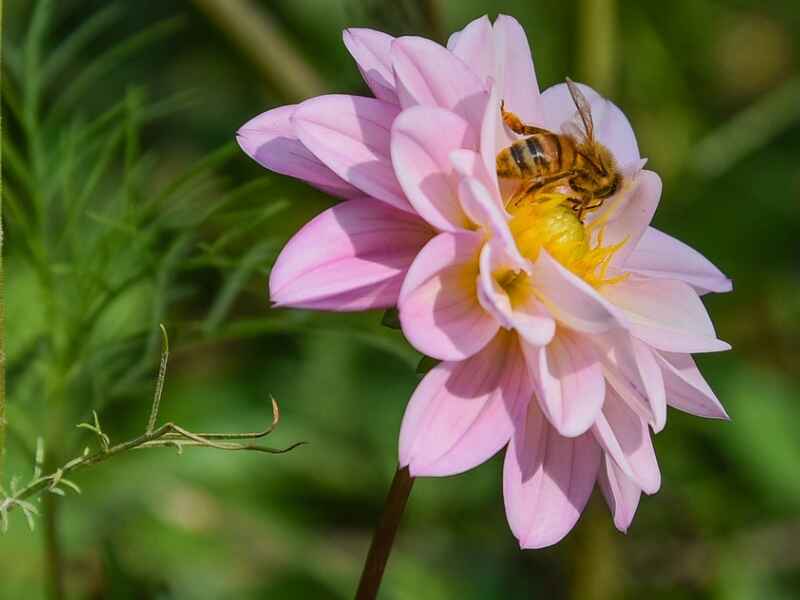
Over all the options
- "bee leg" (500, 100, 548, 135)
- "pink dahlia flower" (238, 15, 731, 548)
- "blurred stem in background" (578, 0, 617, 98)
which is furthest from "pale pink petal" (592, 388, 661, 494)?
"blurred stem in background" (578, 0, 617, 98)

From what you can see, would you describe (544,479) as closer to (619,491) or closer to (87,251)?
(619,491)

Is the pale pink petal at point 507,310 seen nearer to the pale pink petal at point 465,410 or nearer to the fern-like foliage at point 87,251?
the pale pink petal at point 465,410

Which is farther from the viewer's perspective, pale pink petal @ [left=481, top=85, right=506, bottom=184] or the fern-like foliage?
the fern-like foliage

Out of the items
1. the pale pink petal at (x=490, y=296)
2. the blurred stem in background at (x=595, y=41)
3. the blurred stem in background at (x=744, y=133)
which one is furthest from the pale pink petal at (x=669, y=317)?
the blurred stem in background at (x=744, y=133)

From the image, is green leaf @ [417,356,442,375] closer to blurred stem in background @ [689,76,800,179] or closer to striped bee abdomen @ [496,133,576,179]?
striped bee abdomen @ [496,133,576,179]

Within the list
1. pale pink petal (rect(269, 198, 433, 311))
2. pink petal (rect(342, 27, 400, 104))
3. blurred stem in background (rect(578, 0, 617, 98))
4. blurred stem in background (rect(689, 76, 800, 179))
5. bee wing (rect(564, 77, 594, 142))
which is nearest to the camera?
pale pink petal (rect(269, 198, 433, 311))

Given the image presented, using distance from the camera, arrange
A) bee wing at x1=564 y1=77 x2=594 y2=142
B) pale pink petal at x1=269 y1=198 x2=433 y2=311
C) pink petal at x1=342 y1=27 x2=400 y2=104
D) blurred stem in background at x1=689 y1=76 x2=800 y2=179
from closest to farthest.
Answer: pale pink petal at x1=269 y1=198 x2=433 y2=311, pink petal at x1=342 y1=27 x2=400 y2=104, bee wing at x1=564 y1=77 x2=594 y2=142, blurred stem in background at x1=689 y1=76 x2=800 y2=179

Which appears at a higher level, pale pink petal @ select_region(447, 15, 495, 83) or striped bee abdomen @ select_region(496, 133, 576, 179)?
pale pink petal @ select_region(447, 15, 495, 83)

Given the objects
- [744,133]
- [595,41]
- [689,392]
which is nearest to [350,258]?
[689,392]
